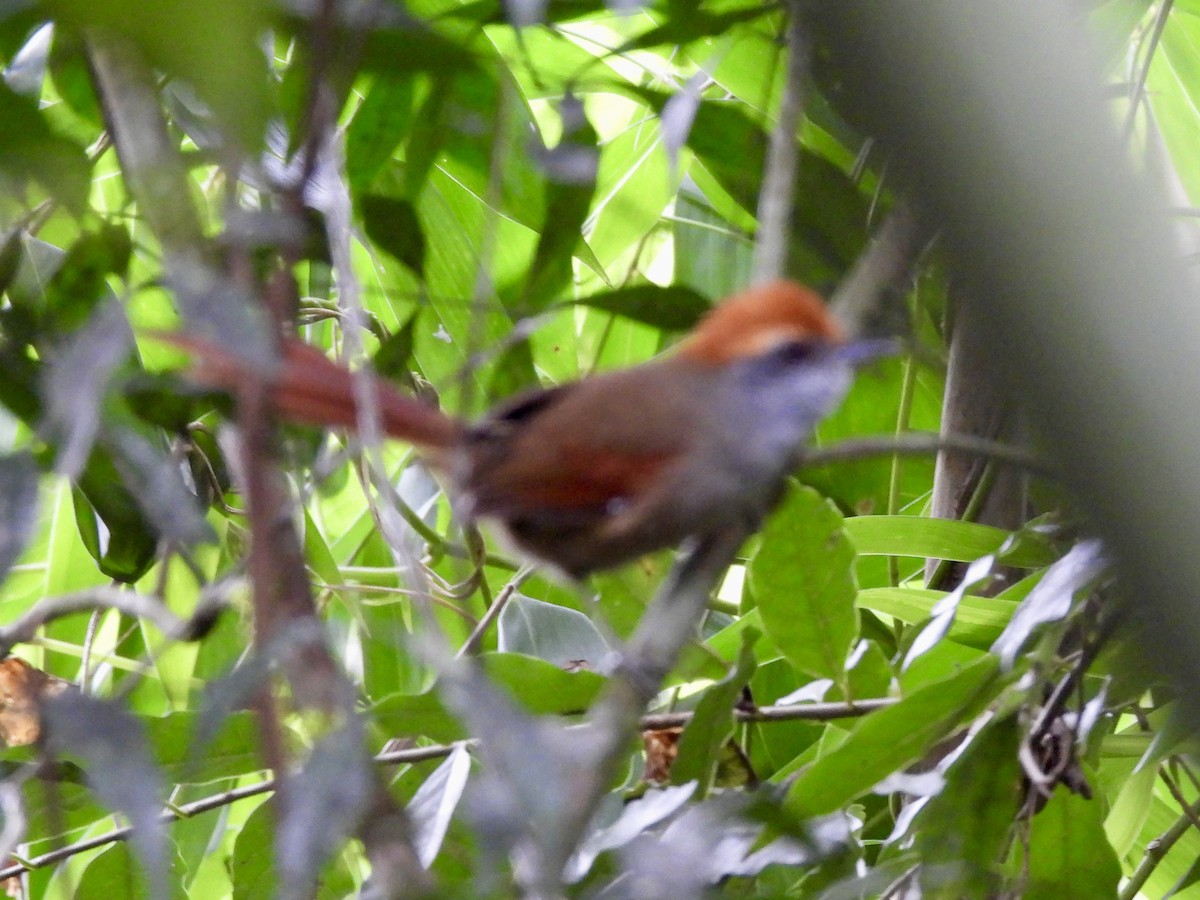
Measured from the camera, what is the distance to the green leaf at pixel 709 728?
1.33m

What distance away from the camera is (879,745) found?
1.42 m

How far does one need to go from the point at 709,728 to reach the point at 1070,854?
601mm

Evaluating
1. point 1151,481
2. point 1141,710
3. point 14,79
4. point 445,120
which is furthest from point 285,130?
point 1141,710

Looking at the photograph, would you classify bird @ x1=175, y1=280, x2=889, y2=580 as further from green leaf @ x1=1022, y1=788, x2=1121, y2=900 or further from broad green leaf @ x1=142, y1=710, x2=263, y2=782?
green leaf @ x1=1022, y1=788, x2=1121, y2=900

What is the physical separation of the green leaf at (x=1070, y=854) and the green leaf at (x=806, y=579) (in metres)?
0.36

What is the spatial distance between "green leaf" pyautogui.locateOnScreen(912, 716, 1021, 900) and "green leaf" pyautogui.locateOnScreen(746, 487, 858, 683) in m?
0.22

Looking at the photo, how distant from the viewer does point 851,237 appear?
171 cm

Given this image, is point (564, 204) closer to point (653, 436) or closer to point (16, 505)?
point (653, 436)

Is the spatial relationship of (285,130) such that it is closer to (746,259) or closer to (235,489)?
(235,489)

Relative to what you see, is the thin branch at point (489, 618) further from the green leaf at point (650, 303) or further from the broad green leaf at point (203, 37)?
the broad green leaf at point (203, 37)

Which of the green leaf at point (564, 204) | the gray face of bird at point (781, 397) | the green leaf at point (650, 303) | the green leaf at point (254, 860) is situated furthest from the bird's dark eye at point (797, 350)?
the green leaf at point (254, 860)

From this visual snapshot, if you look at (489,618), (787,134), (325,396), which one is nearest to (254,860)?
(489,618)

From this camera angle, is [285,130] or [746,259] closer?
[285,130]

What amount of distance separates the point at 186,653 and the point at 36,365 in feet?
4.39
